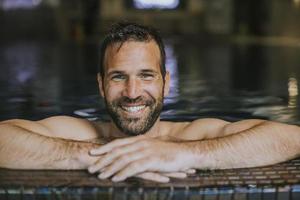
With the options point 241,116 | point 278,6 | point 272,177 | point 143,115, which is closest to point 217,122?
point 143,115

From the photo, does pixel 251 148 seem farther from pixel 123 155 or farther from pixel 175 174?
pixel 123 155

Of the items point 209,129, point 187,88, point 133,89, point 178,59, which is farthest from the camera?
point 178,59

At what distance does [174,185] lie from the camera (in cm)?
251

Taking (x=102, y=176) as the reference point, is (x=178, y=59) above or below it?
below

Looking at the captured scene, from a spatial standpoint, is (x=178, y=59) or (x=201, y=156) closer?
(x=201, y=156)

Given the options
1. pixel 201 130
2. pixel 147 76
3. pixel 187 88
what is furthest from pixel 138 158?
pixel 187 88

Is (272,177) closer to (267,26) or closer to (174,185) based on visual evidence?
(174,185)

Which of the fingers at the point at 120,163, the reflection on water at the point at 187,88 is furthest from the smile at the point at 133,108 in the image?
the reflection on water at the point at 187,88

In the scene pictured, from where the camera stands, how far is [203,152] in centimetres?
283

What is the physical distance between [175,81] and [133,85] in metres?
5.38

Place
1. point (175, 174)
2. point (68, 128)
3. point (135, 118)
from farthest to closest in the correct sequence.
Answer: point (68, 128) < point (135, 118) < point (175, 174)

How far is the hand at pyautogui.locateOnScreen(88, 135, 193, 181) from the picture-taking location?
8.63 feet

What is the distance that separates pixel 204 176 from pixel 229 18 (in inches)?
818

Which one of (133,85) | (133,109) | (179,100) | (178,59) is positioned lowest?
(178,59)
